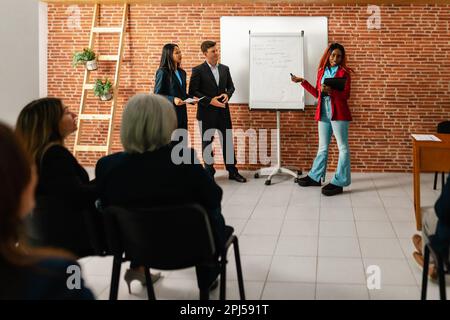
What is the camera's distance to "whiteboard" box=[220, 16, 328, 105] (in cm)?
744

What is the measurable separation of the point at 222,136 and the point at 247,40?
1.55m

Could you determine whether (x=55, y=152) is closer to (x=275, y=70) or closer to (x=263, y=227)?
(x=263, y=227)

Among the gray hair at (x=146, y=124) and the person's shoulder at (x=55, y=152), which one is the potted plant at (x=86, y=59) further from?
the gray hair at (x=146, y=124)

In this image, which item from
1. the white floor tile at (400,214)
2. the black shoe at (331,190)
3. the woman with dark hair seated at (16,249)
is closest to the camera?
the woman with dark hair seated at (16,249)

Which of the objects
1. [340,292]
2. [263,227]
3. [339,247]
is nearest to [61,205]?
[340,292]

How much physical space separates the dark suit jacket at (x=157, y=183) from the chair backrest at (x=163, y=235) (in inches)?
5.7

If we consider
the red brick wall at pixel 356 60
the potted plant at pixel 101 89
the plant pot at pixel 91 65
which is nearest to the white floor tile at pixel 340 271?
the red brick wall at pixel 356 60

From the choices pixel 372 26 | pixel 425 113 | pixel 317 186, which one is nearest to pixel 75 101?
pixel 317 186

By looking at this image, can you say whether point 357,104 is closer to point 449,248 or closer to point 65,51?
point 65,51

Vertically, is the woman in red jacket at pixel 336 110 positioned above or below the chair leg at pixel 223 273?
above

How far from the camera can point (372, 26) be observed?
7.39 meters

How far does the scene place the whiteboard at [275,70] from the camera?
717 centimetres

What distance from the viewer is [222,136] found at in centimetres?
700

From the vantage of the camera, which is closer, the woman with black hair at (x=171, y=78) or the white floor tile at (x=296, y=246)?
the white floor tile at (x=296, y=246)
